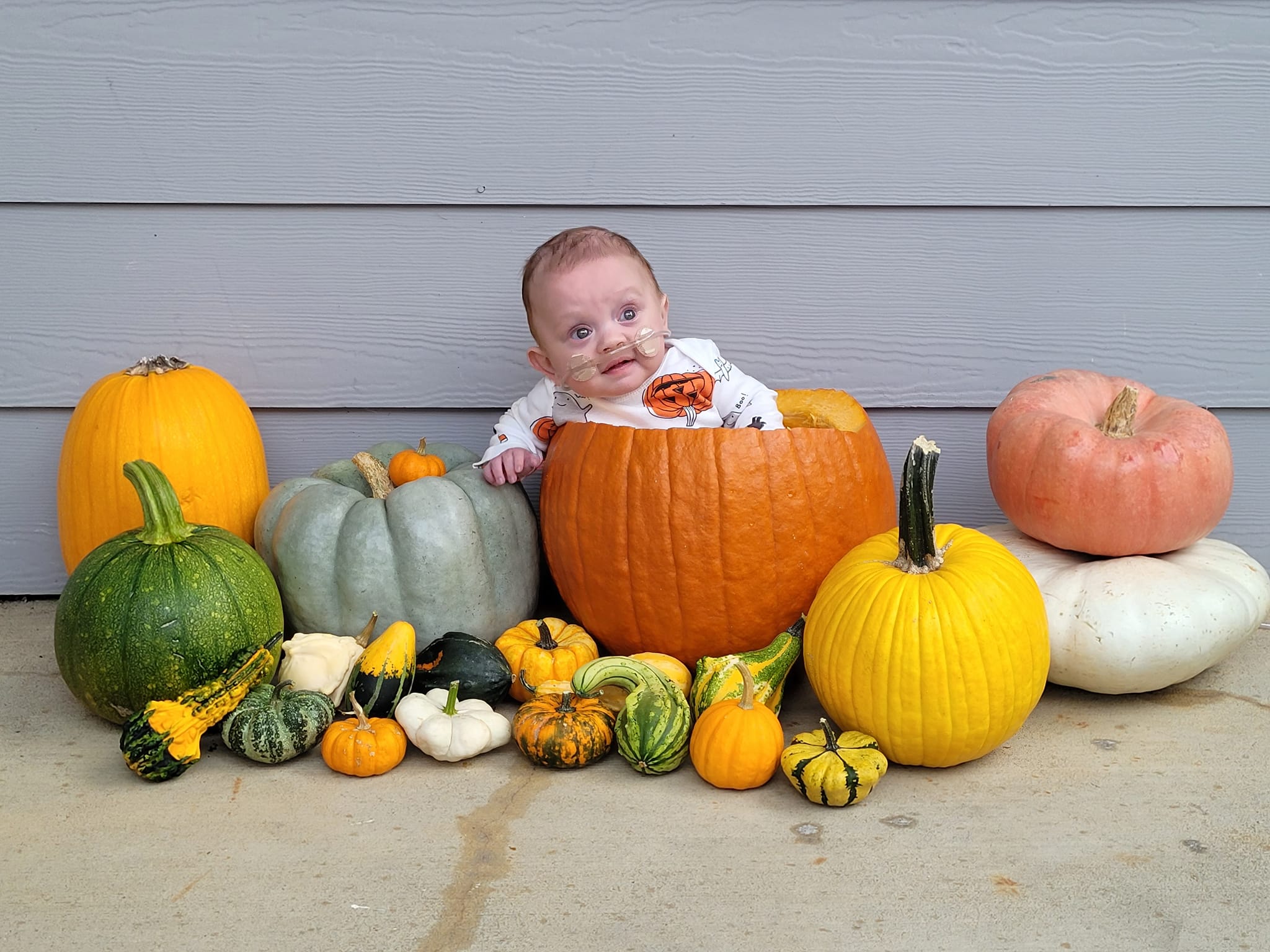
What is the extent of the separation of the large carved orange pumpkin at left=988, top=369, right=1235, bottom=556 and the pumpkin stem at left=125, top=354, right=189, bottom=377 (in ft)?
6.76

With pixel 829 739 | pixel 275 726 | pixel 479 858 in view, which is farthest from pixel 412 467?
pixel 829 739

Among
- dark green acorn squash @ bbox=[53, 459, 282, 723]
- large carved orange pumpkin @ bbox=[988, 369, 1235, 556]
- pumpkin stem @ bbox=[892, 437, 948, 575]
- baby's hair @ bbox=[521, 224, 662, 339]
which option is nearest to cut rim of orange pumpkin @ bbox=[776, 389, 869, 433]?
large carved orange pumpkin @ bbox=[988, 369, 1235, 556]

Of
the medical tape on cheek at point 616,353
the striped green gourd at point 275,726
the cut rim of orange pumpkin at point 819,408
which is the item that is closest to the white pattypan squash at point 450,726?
the striped green gourd at point 275,726

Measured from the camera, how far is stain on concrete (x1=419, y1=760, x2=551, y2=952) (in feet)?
4.98

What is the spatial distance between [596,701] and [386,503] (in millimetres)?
731

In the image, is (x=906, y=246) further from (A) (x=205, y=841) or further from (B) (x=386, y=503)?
(A) (x=205, y=841)

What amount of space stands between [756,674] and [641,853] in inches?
21.5

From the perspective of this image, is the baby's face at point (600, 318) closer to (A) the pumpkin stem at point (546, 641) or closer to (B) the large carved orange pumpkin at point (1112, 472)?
(A) the pumpkin stem at point (546, 641)

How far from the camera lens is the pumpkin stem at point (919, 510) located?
6.41 feet

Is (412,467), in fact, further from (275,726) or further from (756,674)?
(756,674)

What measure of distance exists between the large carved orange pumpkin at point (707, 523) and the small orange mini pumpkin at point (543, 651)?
0.09 m

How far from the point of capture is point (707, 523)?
2.29m

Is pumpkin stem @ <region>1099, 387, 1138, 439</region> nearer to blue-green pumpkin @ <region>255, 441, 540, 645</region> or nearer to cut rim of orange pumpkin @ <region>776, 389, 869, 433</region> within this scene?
cut rim of orange pumpkin @ <region>776, 389, 869, 433</region>

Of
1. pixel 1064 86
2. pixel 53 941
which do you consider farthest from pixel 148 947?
pixel 1064 86
